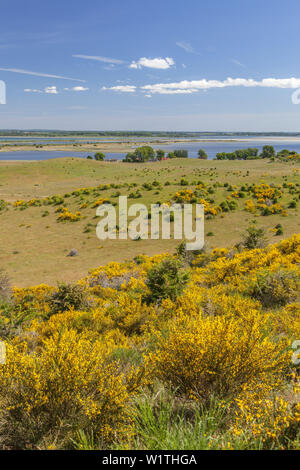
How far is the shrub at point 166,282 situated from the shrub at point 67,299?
9.77 ft

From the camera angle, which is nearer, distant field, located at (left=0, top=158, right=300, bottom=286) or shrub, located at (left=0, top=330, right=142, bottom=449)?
shrub, located at (left=0, top=330, right=142, bottom=449)

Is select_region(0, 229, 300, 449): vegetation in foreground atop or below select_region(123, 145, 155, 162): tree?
below

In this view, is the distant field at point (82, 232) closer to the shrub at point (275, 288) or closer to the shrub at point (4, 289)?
the shrub at point (4, 289)

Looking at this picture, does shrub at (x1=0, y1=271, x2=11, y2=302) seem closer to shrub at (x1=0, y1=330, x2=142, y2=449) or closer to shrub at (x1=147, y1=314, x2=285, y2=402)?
shrub at (x1=0, y1=330, x2=142, y2=449)

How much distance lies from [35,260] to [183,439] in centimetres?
2043

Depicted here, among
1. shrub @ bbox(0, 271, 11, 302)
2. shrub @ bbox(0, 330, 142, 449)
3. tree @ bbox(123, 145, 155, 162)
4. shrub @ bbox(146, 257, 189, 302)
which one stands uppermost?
tree @ bbox(123, 145, 155, 162)

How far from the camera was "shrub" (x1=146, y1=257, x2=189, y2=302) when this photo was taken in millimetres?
9375

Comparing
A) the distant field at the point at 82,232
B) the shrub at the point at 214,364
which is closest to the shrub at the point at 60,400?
the shrub at the point at 214,364

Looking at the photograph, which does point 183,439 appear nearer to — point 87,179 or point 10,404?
point 10,404

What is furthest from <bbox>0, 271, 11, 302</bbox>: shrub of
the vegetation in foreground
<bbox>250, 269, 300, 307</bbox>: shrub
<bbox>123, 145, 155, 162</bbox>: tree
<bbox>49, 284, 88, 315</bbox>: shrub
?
<bbox>123, 145, 155, 162</bbox>: tree

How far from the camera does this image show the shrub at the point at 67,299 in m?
10.4

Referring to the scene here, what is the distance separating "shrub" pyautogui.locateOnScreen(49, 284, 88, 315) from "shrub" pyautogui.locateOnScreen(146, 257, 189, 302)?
2.98 metres

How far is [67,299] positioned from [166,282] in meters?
4.26

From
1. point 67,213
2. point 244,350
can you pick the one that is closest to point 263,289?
point 244,350
